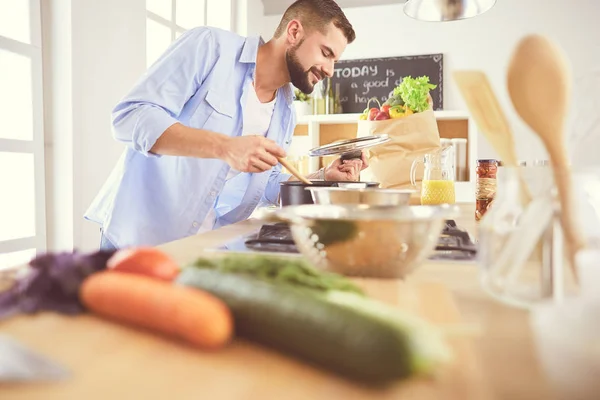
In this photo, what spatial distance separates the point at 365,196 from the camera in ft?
2.68

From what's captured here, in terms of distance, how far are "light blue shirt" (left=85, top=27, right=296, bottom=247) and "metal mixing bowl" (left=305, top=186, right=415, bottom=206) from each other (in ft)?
2.27

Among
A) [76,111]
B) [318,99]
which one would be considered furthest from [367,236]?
[318,99]

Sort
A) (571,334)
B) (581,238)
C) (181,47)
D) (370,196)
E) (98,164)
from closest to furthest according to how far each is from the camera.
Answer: (571,334)
(581,238)
(370,196)
(181,47)
(98,164)

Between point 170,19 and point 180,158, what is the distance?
6.38 feet

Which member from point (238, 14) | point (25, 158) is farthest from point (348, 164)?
point (238, 14)

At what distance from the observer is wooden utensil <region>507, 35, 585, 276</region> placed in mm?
477

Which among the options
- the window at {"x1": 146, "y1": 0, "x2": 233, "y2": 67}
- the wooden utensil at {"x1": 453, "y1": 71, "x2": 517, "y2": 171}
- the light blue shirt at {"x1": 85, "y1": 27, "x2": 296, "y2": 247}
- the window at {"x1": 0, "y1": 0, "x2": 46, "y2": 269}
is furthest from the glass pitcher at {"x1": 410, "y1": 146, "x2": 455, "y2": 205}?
the window at {"x1": 146, "y1": 0, "x2": 233, "y2": 67}

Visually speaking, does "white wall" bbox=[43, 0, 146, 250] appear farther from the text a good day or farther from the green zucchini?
the text a good day

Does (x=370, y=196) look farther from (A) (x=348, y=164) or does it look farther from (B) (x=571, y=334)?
(A) (x=348, y=164)

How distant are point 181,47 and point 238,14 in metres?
2.81

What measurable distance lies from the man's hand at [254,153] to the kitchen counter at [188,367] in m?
0.72

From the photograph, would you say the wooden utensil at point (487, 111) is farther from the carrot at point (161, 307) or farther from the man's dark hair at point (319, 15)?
the man's dark hair at point (319, 15)

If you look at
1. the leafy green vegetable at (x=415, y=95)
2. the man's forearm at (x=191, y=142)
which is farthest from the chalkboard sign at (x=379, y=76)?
the man's forearm at (x=191, y=142)

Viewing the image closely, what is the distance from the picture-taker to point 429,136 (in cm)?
202
